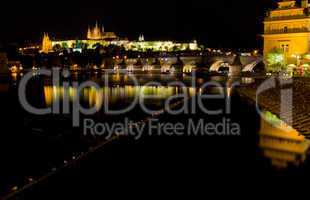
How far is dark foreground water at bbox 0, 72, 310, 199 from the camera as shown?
9422mm

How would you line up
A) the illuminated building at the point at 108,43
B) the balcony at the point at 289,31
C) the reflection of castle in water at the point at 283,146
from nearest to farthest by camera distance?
the reflection of castle in water at the point at 283,146
the balcony at the point at 289,31
the illuminated building at the point at 108,43

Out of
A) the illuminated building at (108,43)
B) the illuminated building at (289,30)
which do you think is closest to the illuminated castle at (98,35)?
the illuminated building at (108,43)

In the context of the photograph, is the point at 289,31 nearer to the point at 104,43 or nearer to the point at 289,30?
the point at 289,30

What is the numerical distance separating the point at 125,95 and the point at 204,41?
4830 cm

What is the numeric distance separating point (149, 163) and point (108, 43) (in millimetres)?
114107

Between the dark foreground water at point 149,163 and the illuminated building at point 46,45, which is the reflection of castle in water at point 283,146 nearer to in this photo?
the dark foreground water at point 149,163

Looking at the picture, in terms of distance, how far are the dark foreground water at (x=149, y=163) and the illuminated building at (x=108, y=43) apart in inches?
3009

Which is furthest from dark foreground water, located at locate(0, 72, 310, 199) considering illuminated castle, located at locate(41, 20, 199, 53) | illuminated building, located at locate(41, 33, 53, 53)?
illuminated building, located at locate(41, 33, 53, 53)

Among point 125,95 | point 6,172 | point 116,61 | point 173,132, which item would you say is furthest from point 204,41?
point 6,172

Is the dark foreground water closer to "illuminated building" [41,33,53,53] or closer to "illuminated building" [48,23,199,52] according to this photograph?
"illuminated building" [48,23,199,52]

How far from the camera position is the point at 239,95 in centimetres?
2702

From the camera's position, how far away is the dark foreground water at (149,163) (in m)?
9.42

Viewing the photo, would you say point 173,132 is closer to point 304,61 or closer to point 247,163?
point 247,163

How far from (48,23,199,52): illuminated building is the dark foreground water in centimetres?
7642
